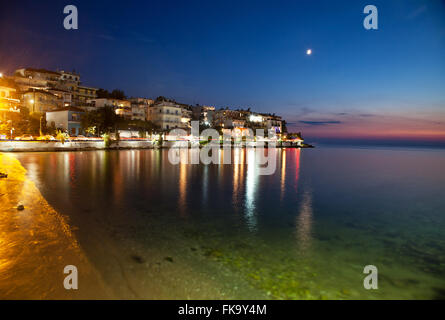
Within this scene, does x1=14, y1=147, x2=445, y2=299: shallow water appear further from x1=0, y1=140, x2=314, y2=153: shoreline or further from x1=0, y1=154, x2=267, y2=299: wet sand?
x1=0, y1=140, x2=314, y2=153: shoreline

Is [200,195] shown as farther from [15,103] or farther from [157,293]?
[15,103]

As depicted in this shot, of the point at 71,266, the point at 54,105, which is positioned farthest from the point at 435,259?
the point at 54,105

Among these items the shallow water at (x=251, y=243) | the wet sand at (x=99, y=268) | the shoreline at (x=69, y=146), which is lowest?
the shallow water at (x=251, y=243)

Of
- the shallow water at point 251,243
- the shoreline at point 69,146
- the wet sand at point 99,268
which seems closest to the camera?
the wet sand at point 99,268

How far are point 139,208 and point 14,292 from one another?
250 inches

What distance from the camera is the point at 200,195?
13.9 metres

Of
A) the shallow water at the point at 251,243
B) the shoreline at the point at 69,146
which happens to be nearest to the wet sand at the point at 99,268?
the shallow water at the point at 251,243

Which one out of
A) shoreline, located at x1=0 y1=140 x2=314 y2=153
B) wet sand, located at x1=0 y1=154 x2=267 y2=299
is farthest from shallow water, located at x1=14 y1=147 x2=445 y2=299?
shoreline, located at x1=0 y1=140 x2=314 y2=153

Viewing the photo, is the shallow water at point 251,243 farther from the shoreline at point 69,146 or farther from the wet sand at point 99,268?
the shoreline at point 69,146

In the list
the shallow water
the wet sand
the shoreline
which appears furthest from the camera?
the shoreline

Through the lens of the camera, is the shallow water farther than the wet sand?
Yes

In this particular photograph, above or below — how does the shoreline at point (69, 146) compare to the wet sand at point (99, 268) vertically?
above

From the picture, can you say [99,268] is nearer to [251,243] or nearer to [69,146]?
[251,243]

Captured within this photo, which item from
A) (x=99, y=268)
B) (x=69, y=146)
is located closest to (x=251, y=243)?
(x=99, y=268)
